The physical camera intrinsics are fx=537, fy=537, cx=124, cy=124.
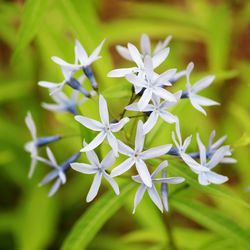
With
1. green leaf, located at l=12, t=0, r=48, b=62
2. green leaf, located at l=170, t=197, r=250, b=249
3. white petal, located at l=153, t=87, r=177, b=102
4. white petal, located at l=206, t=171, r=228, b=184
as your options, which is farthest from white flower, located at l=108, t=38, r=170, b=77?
green leaf, located at l=170, t=197, r=250, b=249

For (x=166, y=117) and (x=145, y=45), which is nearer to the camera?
(x=166, y=117)

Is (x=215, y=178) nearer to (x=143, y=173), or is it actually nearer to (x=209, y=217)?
(x=143, y=173)

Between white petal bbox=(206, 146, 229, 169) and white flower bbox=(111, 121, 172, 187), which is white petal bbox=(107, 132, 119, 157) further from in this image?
white petal bbox=(206, 146, 229, 169)

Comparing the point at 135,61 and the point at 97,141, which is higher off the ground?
Result: the point at 135,61

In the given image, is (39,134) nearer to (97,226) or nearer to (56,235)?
(56,235)

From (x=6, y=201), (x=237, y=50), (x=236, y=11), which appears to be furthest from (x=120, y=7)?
(x=6, y=201)

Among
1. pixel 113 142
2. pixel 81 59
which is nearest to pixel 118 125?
pixel 113 142
